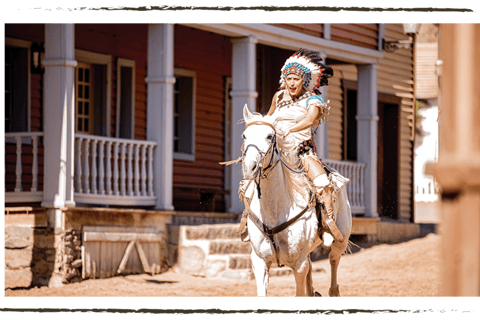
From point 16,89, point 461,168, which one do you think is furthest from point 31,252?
point 461,168

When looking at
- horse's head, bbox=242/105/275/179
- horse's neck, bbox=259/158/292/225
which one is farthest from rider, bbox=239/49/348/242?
horse's head, bbox=242/105/275/179

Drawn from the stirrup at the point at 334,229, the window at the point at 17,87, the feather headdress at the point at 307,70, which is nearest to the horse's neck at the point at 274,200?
the stirrup at the point at 334,229

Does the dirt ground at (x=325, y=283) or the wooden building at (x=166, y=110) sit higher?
the wooden building at (x=166, y=110)

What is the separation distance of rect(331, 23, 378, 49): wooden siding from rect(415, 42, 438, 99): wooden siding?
15.1m

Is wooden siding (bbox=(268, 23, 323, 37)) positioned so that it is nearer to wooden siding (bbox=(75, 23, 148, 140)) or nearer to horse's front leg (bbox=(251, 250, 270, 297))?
wooden siding (bbox=(75, 23, 148, 140))

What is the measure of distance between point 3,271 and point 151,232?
7.65 ft

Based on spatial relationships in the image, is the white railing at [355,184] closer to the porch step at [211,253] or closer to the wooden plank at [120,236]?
the porch step at [211,253]

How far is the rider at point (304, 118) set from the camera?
21.3ft

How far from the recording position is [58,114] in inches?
419

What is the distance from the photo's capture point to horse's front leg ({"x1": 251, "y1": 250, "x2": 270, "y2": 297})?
603 centimetres

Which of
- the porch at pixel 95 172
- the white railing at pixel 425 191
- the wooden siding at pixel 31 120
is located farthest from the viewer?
the white railing at pixel 425 191

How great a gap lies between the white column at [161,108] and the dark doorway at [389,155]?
9.10 metres
